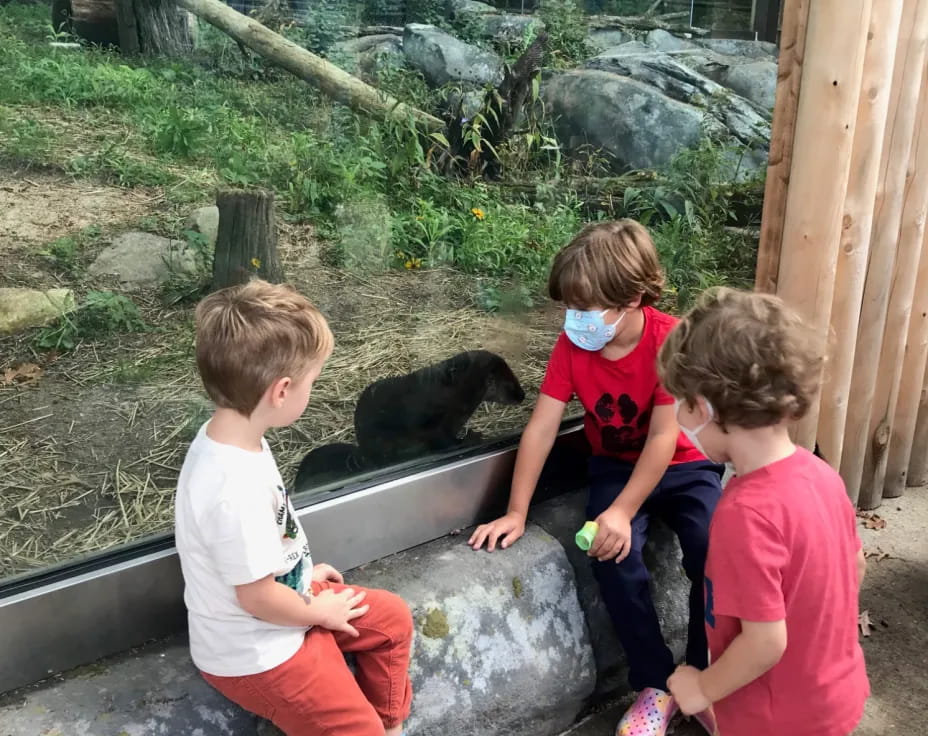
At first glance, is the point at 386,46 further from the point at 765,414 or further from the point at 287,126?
the point at 765,414

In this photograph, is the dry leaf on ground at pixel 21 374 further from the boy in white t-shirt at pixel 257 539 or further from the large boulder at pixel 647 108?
the large boulder at pixel 647 108

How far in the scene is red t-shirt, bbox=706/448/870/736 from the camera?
60.9 inches

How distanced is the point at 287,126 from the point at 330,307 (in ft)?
1.52

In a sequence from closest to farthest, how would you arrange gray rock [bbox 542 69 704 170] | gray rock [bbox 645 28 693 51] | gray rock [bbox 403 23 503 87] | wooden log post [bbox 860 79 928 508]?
1. gray rock [bbox 403 23 503 87]
2. gray rock [bbox 542 69 704 170]
3. gray rock [bbox 645 28 693 51]
4. wooden log post [bbox 860 79 928 508]

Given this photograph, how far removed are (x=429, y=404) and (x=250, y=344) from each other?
1019mm

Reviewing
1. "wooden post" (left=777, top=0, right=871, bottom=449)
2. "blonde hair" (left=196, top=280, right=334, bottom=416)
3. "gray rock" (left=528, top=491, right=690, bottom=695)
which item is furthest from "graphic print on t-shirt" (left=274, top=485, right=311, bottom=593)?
"wooden post" (left=777, top=0, right=871, bottom=449)

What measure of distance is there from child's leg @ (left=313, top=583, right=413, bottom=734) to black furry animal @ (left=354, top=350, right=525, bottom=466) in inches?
21.2

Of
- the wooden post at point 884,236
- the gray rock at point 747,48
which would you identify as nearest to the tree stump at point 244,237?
the gray rock at point 747,48

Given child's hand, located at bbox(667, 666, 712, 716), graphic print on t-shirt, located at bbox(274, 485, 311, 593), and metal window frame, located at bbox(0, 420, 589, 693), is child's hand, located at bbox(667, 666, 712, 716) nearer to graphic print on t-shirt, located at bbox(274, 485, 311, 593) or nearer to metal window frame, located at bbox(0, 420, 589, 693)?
graphic print on t-shirt, located at bbox(274, 485, 311, 593)

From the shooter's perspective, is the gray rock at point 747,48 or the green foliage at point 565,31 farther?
the gray rock at point 747,48

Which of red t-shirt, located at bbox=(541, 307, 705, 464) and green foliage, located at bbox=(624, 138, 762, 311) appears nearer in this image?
red t-shirt, located at bbox=(541, 307, 705, 464)

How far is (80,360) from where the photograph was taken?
1860mm

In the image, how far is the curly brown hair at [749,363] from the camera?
62.3 inches

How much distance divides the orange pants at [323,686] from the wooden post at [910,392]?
2424 millimetres
